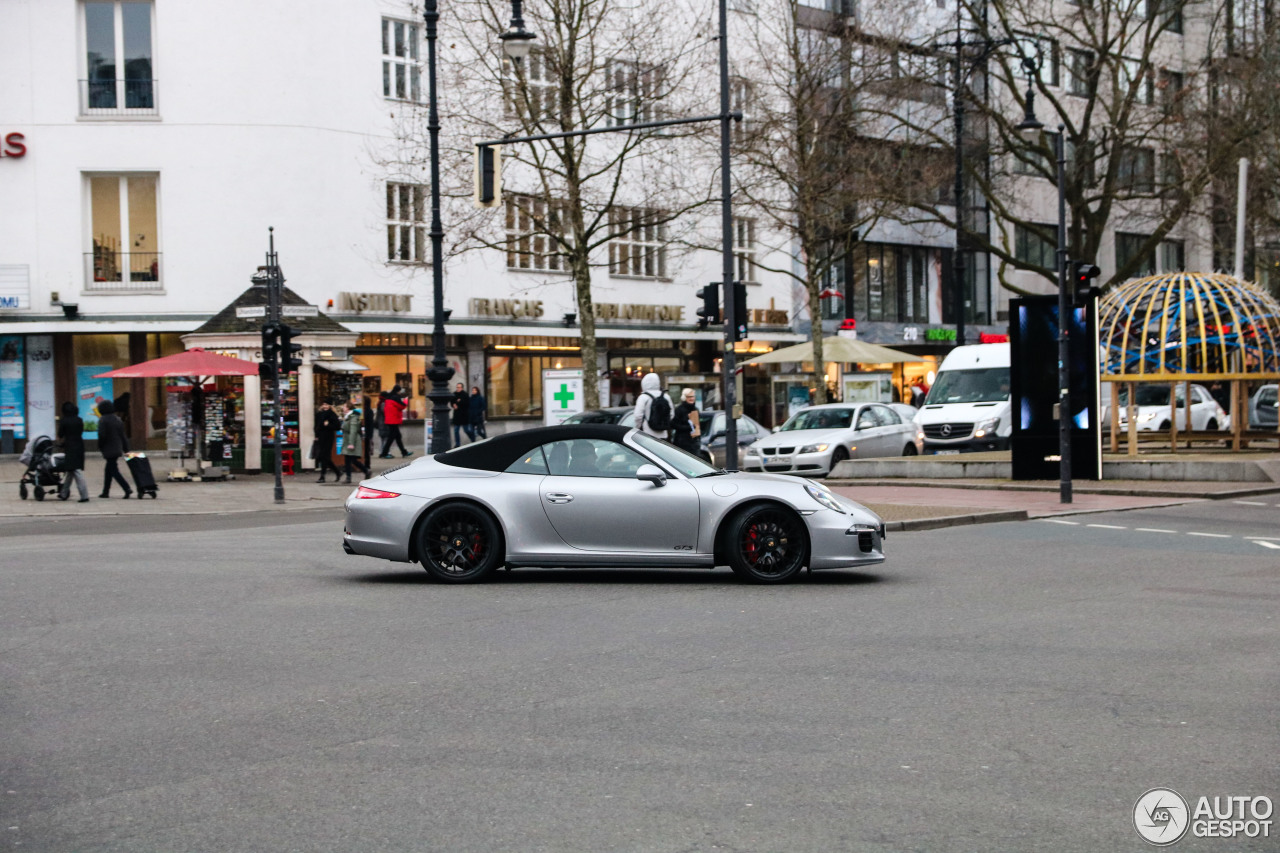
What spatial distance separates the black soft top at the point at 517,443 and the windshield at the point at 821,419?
18.2m

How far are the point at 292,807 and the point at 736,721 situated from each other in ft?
7.21

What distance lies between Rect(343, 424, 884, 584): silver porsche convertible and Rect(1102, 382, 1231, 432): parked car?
992 inches

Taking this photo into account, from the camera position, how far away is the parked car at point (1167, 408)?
35.7 m

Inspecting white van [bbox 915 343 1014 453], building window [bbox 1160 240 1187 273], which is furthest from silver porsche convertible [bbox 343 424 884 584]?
building window [bbox 1160 240 1187 273]

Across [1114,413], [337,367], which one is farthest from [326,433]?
[1114,413]

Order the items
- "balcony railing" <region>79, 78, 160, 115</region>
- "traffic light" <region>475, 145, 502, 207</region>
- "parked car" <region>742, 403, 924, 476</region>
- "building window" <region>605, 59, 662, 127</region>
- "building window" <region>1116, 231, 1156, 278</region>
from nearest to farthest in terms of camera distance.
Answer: "traffic light" <region>475, 145, 502, 207</region>, "parked car" <region>742, 403, 924, 476</region>, "building window" <region>605, 59, 662, 127</region>, "balcony railing" <region>79, 78, 160, 115</region>, "building window" <region>1116, 231, 1156, 278</region>

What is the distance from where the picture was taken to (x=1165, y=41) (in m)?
60.8

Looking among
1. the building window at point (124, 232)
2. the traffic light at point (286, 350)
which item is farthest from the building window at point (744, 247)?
the traffic light at point (286, 350)

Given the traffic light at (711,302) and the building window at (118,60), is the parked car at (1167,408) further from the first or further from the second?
the building window at (118,60)

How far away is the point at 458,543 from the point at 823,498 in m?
2.98

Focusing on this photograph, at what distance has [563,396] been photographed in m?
32.0

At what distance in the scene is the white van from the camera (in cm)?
3203

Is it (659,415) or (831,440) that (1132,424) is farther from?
(659,415)

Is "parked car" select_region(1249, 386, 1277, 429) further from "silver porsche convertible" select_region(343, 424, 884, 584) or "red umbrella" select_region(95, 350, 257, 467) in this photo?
"silver porsche convertible" select_region(343, 424, 884, 584)
